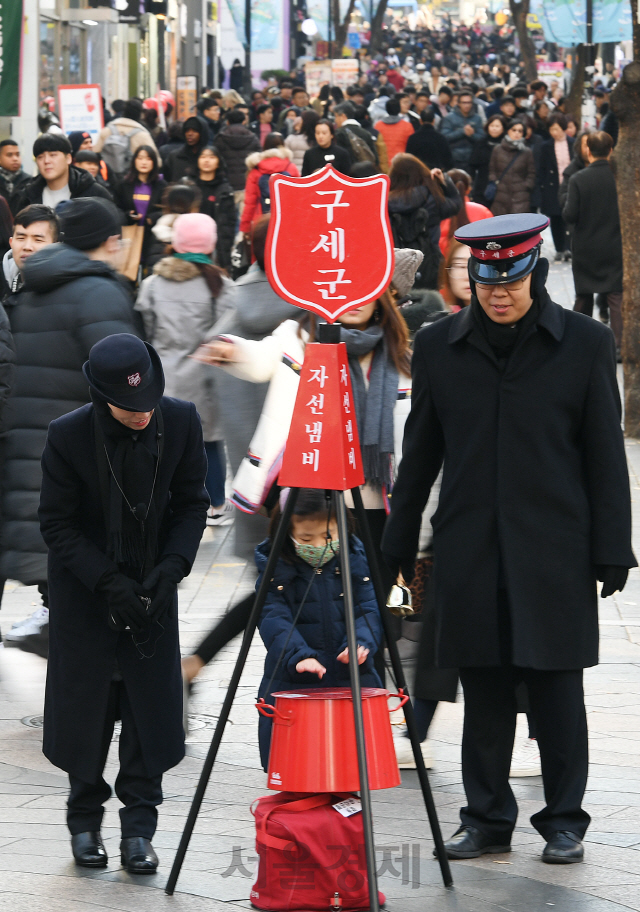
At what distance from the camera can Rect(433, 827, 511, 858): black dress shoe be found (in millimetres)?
4426

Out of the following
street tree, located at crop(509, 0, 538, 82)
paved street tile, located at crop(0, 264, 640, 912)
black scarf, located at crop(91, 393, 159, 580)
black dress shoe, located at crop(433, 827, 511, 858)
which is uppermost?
street tree, located at crop(509, 0, 538, 82)

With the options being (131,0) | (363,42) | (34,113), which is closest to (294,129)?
(34,113)

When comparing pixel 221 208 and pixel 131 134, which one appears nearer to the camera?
pixel 221 208

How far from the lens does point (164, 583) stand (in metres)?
4.30

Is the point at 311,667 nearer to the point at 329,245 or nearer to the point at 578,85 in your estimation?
the point at 329,245

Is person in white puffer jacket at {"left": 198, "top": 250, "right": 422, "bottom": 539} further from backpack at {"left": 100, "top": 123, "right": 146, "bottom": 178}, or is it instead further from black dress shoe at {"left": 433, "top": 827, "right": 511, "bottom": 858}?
backpack at {"left": 100, "top": 123, "right": 146, "bottom": 178}

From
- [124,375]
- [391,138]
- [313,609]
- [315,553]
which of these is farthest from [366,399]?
[391,138]

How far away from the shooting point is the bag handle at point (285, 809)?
397 cm

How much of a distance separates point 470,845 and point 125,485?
146cm

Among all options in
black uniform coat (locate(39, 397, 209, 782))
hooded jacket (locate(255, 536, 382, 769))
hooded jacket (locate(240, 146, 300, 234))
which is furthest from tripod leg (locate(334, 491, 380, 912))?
hooded jacket (locate(240, 146, 300, 234))

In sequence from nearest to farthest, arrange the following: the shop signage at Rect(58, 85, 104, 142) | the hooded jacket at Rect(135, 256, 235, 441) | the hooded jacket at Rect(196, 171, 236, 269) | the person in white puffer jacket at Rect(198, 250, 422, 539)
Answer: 1. the person in white puffer jacket at Rect(198, 250, 422, 539)
2. the hooded jacket at Rect(135, 256, 235, 441)
3. the hooded jacket at Rect(196, 171, 236, 269)
4. the shop signage at Rect(58, 85, 104, 142)

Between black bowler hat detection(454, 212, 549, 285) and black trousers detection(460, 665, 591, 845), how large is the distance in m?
1.15

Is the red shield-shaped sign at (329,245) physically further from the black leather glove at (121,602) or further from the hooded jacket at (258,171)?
the hooded jacket at (258,171)

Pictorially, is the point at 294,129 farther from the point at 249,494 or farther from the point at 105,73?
the point at 249,494
